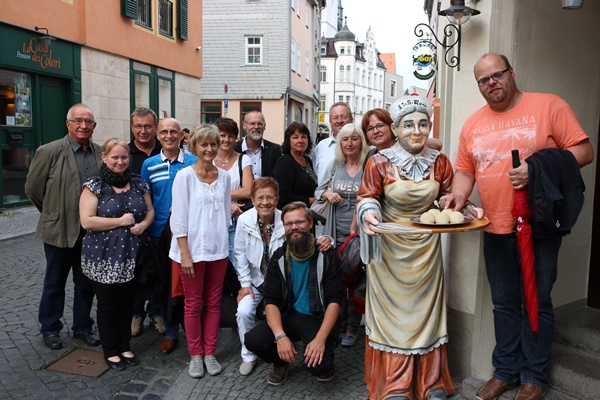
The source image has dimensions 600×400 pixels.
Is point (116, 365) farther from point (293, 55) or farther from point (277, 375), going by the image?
point (293, 55)

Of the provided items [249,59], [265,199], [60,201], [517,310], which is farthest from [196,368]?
[249,59]

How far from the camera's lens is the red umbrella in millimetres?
3184

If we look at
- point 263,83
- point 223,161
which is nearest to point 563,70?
point 223,161

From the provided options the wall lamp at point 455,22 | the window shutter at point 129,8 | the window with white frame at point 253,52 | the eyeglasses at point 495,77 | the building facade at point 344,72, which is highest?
the building facade at point 344,72

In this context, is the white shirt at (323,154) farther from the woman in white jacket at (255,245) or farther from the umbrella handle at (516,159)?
the umbrella handle at (516,159)

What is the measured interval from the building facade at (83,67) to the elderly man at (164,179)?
7260 millimetres

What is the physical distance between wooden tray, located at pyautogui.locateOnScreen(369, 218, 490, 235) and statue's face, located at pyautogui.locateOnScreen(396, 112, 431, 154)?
55cm

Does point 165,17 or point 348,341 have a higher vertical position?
point 165,17

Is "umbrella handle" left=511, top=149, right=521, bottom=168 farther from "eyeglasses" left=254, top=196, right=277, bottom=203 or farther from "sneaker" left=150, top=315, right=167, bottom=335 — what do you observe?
"sneaker" left=150, top=315, right=167, bottom=335

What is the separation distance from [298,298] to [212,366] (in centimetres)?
85

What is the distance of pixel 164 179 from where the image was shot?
15.1ft

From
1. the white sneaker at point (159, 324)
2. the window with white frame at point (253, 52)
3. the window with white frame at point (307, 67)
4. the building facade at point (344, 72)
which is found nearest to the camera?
the white sneaker at point (159, 324)

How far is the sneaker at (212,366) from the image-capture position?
13.5 ft

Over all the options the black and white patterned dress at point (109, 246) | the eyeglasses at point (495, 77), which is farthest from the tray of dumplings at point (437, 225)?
the black and white patterned dress at point (109, 246)
